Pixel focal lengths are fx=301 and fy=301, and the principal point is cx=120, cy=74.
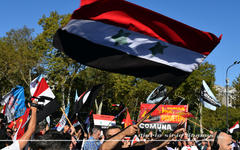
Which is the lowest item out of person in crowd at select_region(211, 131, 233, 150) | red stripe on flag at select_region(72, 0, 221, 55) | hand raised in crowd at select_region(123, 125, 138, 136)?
person in crowd at select_region(211, 131, 233, 150)

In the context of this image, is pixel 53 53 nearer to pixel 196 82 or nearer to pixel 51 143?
pixel 196 82

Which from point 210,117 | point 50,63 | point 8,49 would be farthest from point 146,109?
point 210,117

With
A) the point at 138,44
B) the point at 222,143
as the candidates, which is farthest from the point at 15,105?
the point at 222,143

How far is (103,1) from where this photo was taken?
3709 mm

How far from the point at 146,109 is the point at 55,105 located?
11354 mm

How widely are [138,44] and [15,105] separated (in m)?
8.13

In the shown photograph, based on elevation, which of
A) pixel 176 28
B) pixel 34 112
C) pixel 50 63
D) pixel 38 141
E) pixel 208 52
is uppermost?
pixel 50 63

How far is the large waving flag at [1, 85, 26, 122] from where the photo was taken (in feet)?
35.5

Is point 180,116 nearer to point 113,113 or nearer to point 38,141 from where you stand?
point 38,141

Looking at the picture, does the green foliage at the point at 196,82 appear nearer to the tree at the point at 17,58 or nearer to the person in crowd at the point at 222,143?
the tree at the point at 17,58

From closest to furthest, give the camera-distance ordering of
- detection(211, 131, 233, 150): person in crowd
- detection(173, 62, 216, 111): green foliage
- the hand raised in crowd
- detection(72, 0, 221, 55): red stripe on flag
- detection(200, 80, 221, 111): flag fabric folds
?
1. the hand raised in crowd
2. detection(72, 0, 221, 55): red stripe on flag
3. detection(211, 131, 233, 150): person in crowd
4. detection(200, 80, 221, 111): flag fabric folds
5. detection(173, 62, 216, 111): green foliage

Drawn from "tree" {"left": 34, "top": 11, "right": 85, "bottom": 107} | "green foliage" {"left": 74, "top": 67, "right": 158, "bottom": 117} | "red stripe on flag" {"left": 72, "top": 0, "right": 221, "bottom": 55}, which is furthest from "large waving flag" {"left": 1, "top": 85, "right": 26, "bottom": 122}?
"green foliage" {"left": 74, "top": 67, "right": 158, "bottom": 117}

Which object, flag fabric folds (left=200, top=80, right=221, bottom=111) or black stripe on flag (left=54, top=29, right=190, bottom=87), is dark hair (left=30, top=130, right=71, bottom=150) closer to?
black stripe on flag (left=54, top=29, right=190, bottom=87)

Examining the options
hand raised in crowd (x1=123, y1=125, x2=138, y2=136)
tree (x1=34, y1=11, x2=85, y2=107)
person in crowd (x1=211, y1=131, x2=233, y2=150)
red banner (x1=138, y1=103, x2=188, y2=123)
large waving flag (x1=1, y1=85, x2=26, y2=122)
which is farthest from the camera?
tree (x1=34, y1=11, x2=85, y2=107)
